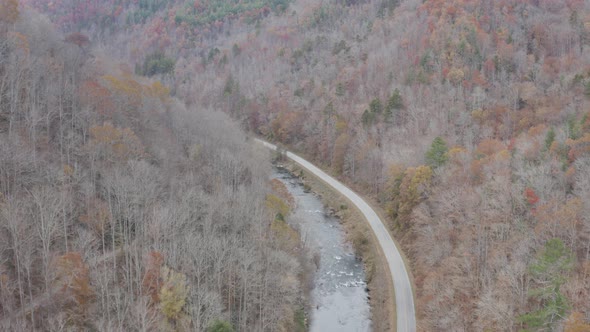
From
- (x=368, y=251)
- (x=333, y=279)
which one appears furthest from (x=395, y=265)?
(x=333, y=279)

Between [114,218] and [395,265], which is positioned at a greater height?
[114,218]

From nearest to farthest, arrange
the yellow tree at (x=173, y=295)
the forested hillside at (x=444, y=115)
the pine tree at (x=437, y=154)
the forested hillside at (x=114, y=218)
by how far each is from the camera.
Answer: the forested hillside at (x=114, y=218)
the yellow tree at (x=173, y=295)
the forested hillside at (x=444, y=115)
the pine tree at (x=437, y=154)

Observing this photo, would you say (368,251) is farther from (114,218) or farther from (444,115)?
(444,115)

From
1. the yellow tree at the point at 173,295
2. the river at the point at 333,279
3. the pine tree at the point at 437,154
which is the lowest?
the river at the point at 333,279

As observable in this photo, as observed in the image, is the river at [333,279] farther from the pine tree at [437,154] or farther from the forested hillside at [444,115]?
the pine tree at [437,154]

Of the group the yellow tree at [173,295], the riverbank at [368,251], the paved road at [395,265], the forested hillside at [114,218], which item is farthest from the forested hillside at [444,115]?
the yellow tree at [173,295]

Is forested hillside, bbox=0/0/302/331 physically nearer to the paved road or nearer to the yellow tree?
the yellow tree

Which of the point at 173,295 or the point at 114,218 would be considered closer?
the point at 173,295
